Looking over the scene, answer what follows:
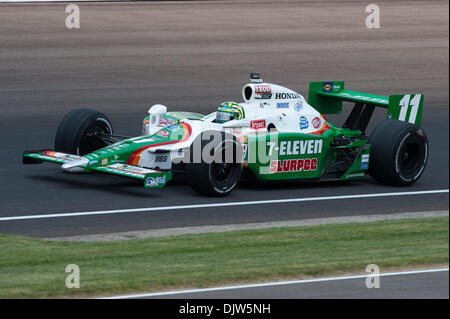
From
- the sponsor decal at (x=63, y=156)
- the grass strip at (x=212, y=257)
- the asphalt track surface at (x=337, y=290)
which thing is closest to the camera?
the asphalt track surface at (x=337, y=290)

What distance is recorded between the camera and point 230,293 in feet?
31.4

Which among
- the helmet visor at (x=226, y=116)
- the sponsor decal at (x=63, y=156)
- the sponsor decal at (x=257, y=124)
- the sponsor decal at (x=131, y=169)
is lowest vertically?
the sponsor decal at (x=131, y=169)

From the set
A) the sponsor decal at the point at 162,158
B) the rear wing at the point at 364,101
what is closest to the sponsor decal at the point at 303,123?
the rear wing at the point at 364,101

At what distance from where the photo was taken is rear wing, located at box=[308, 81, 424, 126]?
16.0 m

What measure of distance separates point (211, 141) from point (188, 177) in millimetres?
612

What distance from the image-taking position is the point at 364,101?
16.5 m

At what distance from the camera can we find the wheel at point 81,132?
15.7m

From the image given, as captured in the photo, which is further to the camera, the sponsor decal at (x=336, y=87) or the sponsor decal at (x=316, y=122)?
the sponsor decal at (x=336, y=87)

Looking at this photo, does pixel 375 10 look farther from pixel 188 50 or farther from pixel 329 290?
pixel 329 290

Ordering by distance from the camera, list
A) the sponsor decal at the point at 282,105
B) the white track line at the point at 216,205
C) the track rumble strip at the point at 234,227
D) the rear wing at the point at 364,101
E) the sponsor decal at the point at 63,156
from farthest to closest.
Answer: the rear wing at the point at 364,101 → the sponsor decal at the point at 282,105 → the sponsor decal at the point at 63,156 → the white track line at the point at 216,205 → the track rumble strip at the point at 234,227

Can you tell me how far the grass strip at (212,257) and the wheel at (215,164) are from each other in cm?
178

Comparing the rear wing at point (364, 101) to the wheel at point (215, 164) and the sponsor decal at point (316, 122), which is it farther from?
the wheel at point (215, 164)

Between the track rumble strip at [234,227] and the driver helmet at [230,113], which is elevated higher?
the driver helmet at [230,113]

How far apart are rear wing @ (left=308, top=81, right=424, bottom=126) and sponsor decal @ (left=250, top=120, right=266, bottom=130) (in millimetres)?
2160
